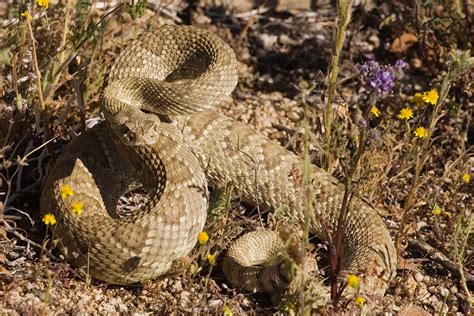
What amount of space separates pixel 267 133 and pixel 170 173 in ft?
6.32

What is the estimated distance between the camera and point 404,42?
8.37 metres

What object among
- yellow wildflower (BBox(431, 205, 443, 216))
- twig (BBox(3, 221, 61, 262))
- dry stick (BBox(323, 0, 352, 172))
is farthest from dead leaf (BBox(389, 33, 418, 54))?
twig (BBox(3, 221, 61, 262))

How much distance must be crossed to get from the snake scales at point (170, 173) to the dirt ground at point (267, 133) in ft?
0.62

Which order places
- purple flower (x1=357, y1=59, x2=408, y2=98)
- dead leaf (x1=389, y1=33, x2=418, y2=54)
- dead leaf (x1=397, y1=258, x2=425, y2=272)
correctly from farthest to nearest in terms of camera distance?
dead leaf (x1=389, y1=33, x2=418, y2=54)
dead leaf (x1=397, y1=258, x2=425, y2=272)
purple flower (x1=357, y1=59, x2=408, y2=98)

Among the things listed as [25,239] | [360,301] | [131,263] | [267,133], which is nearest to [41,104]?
[25,239]

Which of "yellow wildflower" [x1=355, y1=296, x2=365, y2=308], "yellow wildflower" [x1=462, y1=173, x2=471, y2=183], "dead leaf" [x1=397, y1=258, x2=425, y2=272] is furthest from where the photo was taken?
"yellow wildflower" [x1=462, y1=173, x2=471, y2=183]

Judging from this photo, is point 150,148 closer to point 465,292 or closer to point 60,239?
point 60,239

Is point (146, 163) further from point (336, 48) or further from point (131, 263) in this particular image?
point (336, 48)

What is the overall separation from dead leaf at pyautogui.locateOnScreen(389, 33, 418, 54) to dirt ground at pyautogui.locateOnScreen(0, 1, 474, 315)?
0.05 ft

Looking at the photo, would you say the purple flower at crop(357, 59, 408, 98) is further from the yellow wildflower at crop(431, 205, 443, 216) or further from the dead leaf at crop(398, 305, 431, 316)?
the dead leaf at crop(398, 305, 431, 316)

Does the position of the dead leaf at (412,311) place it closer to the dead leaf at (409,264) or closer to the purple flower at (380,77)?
the dead leaf at (409,264)

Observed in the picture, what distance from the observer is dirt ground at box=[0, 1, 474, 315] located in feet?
17.7

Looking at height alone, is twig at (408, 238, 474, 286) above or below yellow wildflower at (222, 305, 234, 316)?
below

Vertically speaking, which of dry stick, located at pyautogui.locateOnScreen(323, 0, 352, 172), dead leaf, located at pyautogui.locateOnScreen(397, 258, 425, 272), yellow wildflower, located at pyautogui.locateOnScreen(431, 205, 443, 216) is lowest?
dead leaf, located at pyautogui.locateOnScreen(397, 258, 425, 272)
